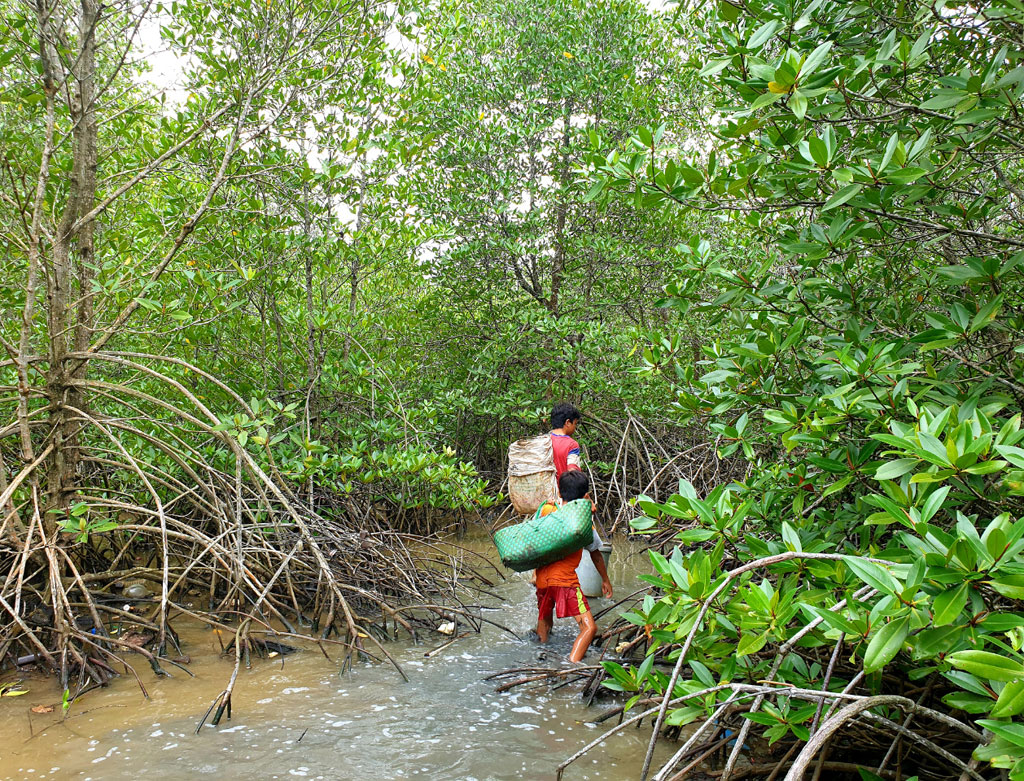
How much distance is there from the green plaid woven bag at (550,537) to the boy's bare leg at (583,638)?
0.37 meters

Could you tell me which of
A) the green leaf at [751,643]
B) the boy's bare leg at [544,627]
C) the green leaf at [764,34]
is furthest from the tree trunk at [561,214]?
the green leaf at [751,643]

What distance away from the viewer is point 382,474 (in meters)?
4.77

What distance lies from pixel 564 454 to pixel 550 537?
0.68m

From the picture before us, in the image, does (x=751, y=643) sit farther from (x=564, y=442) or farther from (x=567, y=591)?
(x=564, y=442)

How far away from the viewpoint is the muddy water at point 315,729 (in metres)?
2.61

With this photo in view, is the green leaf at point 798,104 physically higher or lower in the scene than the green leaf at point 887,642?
higher

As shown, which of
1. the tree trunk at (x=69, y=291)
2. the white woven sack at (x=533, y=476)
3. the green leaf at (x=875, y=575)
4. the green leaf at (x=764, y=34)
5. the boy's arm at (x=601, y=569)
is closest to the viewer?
the green leaf at (x=875, y=575)

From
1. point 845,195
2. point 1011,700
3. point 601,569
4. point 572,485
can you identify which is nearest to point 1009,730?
point 1011,700

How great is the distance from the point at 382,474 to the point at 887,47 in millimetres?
3842

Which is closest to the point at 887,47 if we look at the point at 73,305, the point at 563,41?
the point at 73,305

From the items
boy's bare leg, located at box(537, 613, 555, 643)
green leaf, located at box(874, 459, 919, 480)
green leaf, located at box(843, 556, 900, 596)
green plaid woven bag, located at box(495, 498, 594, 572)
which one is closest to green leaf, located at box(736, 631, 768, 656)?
green leaf, located at box(843, 556, 900, 596)

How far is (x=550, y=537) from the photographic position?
12.0 feet

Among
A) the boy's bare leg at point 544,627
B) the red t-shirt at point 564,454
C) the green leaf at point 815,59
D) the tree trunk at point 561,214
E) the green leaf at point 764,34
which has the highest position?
the tree trunk at point 561,214

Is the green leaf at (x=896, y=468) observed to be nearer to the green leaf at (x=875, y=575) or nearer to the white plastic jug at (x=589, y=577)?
the green leaf at (x=875, y=575)
